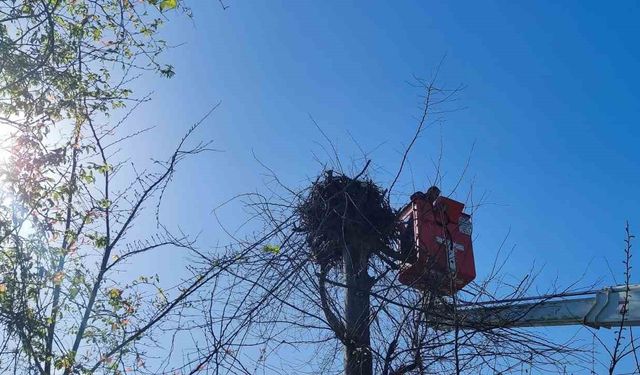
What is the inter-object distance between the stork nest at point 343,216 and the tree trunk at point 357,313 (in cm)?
11

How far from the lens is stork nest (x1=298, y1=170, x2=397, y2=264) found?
5.49 metres

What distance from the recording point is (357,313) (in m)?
5.06

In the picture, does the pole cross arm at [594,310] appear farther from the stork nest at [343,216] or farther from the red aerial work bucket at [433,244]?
→ the stork nest at [343,216]

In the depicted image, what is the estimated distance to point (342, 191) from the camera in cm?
564

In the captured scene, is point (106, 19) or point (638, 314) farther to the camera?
point (638, 314)

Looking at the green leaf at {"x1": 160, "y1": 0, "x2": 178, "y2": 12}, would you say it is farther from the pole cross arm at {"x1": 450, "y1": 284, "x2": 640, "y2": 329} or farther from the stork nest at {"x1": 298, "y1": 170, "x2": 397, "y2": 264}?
the pole cross arm at {"x1": 450, "y1": 284, "x2": 640, "y2": 329}

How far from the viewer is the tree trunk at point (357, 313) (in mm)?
4801

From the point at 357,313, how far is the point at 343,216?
717mm

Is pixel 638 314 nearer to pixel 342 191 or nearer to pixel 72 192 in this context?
pixel 342 191

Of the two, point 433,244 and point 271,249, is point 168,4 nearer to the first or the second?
point 271,249

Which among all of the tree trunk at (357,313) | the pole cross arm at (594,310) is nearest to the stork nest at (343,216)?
the tree trunk at (357,313)

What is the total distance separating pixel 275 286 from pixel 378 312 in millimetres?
766

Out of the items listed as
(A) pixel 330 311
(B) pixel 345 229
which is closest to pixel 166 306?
(A) pixel 330 311

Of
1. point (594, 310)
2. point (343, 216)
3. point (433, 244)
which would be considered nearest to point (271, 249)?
point (343, 216)
